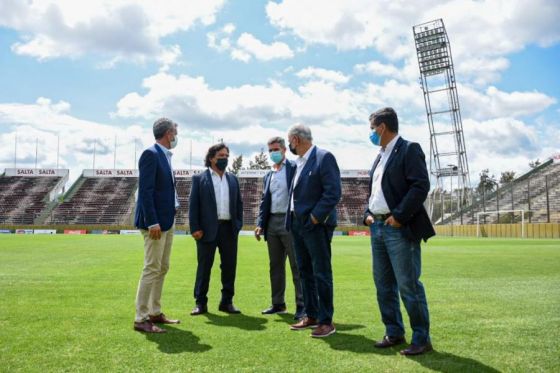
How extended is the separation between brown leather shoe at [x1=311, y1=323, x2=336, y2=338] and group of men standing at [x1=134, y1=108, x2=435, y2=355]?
1cm

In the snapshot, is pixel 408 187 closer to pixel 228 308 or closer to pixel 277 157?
pixel 277 157

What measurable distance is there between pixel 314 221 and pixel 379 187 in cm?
81

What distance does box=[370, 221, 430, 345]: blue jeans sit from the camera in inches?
169

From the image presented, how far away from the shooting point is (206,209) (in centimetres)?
676

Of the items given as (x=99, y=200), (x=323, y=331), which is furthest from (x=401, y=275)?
(x=99, y=200)

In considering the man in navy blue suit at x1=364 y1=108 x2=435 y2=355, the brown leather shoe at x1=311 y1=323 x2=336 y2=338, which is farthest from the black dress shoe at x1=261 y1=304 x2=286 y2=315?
the man in navy blue suit at x1=364 y1=108 x2=435 y2=355

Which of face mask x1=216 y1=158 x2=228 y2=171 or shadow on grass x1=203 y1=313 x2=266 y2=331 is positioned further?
face mask x1=216 y1=158 x2=228 y2=171

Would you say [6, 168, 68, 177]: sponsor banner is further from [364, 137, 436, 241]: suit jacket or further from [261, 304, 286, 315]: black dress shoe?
[364, 137, 436, 241]: suit jacket

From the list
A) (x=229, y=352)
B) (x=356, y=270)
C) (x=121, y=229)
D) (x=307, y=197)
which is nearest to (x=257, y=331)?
(x=229, y=352)

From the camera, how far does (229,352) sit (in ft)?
14.2

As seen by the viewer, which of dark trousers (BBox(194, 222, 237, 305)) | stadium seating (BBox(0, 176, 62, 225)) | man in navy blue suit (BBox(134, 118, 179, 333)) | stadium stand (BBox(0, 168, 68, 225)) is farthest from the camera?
stadium stand (BBox(0, 168, 68, 225))

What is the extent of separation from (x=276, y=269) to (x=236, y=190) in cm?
127

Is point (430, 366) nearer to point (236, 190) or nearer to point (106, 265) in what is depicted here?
point (236, 190)

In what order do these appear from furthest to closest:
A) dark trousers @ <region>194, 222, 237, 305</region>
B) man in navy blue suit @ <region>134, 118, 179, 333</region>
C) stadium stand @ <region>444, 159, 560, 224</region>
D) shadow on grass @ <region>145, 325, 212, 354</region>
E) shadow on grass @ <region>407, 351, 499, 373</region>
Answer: stadium stand @ <region>444, 159, 560, 224</region> → dark trousers @ <region>194, 222, 237, 305</region> → man in navy blue suit @ <region>134, 118, 179, 333</region> → shadow on grass @ <region>145, 325, 212, 354</region> → shadow on grass @ <region>407, 351, 499, 373</region>
